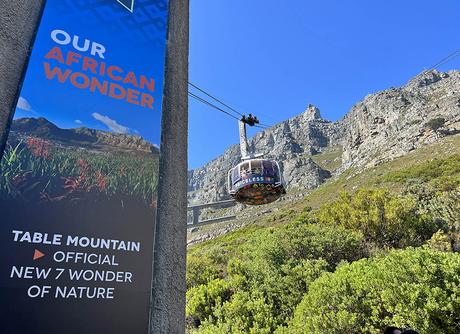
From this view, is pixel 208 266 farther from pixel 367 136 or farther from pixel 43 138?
pixel 367 136

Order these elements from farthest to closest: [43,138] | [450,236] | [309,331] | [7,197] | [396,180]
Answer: [396,180] < [450,236] < [309,331] < [43,138] < [7,197]

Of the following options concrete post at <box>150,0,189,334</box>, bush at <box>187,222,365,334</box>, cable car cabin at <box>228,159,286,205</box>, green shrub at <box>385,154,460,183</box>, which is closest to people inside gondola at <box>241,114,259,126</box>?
cable car cabin at <box>228,159,286,205</box>

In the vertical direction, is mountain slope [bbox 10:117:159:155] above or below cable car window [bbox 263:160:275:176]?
below

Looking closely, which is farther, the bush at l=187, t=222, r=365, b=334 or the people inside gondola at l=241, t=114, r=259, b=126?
the bush at l=187, t=222, r=365, b=334

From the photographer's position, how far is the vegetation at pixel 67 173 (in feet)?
6.36

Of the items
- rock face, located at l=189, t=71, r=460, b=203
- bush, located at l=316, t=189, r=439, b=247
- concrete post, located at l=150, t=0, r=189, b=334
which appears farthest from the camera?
rock face, located at l=189, t=71, r=460, b=203

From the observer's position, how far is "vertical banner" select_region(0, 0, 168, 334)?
5.98 ft

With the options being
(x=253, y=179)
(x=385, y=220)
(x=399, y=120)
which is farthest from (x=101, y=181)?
(x=399, y=120)

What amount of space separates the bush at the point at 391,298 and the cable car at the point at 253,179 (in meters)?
3.71

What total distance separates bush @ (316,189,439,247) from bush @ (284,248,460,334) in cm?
934

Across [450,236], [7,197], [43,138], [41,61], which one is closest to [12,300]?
[7,197]

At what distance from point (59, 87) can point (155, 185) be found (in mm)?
1003

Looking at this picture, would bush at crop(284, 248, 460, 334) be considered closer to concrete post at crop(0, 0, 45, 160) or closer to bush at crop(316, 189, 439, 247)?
concrete post at crop(0, 0, 45, 160)

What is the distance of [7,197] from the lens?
1.87m
